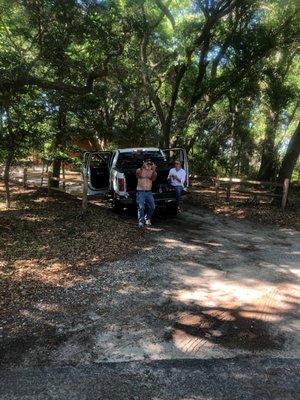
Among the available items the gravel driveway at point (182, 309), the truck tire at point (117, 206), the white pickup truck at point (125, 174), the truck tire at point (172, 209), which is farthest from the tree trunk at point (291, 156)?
the truck tire at point (117, 206)

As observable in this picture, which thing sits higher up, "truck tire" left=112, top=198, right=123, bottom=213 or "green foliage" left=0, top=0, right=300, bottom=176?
"green foliage" left=0, top=0, right=300, bottom=176

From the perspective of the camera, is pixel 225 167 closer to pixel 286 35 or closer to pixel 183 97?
pixel 183 97

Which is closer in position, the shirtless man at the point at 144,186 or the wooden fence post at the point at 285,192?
the shirtless man at the point at 144,186

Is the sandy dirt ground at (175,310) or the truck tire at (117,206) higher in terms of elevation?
the truck tire at (117,206)

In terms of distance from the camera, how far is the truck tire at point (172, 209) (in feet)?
40.3

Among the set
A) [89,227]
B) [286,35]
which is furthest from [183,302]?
[286,35]

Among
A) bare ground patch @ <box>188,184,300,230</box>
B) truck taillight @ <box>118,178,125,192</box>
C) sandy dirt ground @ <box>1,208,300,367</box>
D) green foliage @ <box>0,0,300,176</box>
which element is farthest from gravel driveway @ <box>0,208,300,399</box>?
green foliage @ <box>0,0,300,176</box>

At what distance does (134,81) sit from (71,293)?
15.4 metres

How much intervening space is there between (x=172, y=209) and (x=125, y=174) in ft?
6.47

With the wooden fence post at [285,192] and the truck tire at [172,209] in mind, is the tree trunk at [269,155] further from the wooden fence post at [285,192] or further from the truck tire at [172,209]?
the truck tire at [172,209]

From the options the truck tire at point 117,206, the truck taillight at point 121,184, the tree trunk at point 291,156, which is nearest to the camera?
the truck taillight at point 121,184

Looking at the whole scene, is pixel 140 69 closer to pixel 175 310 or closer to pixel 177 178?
pixel 177 178

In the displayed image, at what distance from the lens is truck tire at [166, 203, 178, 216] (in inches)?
484

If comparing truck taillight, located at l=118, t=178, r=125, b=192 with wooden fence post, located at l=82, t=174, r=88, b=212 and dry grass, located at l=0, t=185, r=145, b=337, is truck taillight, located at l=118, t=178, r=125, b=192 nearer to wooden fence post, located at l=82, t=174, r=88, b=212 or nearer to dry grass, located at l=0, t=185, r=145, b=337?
dry grass, located at l=0, t=185, r=145, b=337
